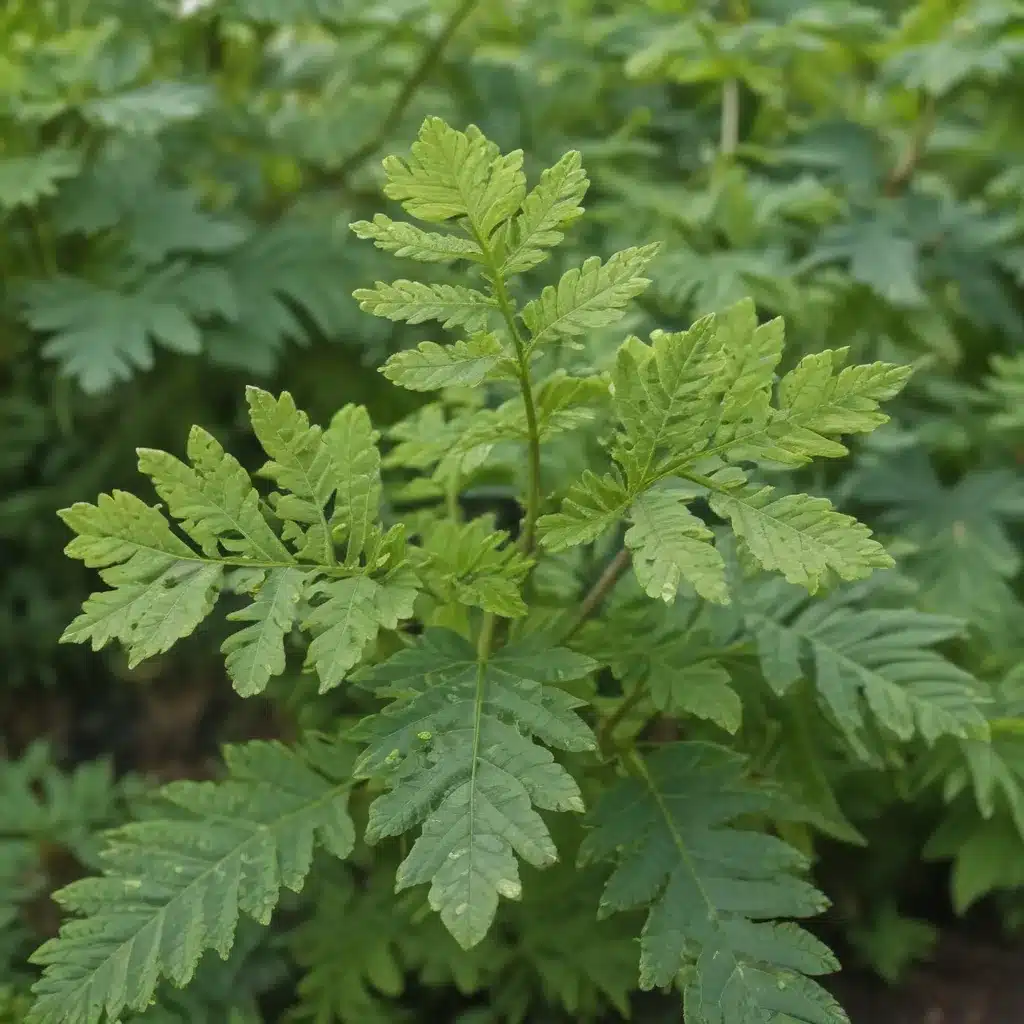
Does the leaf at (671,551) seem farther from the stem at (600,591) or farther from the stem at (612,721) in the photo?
the stem at (612,721)

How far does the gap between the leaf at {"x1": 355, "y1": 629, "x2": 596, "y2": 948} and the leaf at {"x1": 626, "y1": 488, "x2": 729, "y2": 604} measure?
140 mm

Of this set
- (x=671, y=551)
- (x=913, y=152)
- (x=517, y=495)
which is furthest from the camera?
(x=913, y=152)

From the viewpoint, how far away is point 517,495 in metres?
1.24

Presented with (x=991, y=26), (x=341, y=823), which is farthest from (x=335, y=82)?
(x=341, y=823)

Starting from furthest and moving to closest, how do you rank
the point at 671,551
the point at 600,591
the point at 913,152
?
the point at 913,152 → the point at 600,591 → the point at 671,551

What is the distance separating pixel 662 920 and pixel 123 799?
105cm

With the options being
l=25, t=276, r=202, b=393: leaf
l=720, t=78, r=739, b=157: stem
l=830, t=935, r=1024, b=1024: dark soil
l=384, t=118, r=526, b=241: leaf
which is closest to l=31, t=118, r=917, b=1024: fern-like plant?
l=384, t=118, r=526, b=241: leaf

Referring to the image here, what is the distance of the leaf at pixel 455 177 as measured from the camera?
2.73 feet

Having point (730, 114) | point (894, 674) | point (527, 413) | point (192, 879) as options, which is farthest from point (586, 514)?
point (730, 114)

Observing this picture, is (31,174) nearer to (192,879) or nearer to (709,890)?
(192,879)

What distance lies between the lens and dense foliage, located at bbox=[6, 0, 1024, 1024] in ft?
2.88

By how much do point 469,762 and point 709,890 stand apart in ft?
0.91

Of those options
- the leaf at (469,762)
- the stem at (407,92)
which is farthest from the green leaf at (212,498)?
the stem at (407,92)

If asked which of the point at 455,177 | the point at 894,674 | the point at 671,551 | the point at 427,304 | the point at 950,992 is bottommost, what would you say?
the point at 950,992
